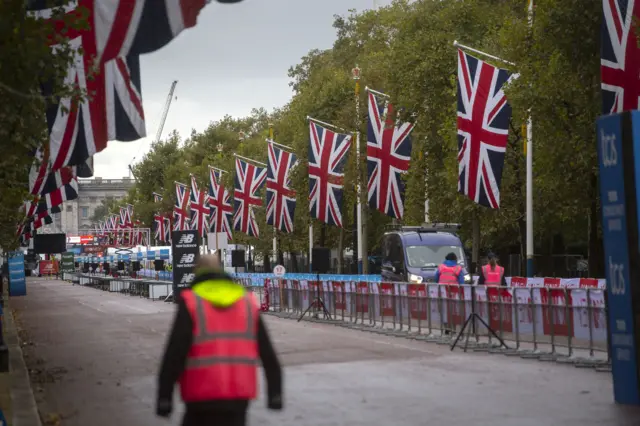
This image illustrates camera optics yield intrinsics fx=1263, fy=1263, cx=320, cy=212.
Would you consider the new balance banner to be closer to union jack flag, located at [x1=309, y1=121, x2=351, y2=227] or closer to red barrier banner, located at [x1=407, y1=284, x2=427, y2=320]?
union jack flag, located at [x1=309, y1=121, x2=351, y2=227]

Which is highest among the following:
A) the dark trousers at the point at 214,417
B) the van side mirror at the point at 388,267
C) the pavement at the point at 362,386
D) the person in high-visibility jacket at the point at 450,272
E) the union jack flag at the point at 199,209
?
the union jack flag at the point at 199,209

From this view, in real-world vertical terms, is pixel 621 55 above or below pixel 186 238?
above

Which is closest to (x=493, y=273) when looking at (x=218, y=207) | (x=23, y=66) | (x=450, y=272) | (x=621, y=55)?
(x=450, y=272)

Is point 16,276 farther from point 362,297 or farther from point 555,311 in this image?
point 555,311

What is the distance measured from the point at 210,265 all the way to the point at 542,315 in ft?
52.4

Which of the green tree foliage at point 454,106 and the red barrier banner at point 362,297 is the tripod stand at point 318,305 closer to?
the red barrier banner at point 362,297

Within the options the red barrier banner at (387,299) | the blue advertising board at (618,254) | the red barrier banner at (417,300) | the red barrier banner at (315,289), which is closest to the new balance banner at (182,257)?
the red barrier banner at (315,289)

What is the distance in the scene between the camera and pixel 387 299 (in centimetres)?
3209

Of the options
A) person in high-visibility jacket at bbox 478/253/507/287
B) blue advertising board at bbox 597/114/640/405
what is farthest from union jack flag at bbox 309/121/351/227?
blue advertising board at bbox 597/114/640/405

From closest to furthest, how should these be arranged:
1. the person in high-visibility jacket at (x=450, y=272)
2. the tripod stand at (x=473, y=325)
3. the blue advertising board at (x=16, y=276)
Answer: the tripod stand at (x=473, y=325)
the person in high-visibility jacket at (x=450, y=272)
the blue advertising board at (x=16, y=276)

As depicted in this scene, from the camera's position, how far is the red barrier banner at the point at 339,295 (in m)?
36.4

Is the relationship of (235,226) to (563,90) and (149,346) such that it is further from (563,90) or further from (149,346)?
(149,346)

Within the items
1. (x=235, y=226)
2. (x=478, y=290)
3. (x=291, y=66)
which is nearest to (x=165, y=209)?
(x=291, y=66)

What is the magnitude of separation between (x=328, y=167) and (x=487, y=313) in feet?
Result: 83.5
